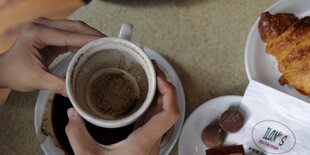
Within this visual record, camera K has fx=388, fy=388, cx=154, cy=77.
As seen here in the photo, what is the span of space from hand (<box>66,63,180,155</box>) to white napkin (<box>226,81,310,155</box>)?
0.65ft

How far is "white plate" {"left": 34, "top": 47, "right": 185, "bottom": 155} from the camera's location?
0.74 m

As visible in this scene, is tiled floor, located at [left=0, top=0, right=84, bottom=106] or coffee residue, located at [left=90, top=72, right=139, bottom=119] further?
tiled floor, located at [left=0, top=0, right=84, bottom=106]

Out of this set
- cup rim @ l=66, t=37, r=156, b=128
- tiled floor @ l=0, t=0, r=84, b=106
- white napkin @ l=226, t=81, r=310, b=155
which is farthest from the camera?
tiled floor @ l=0, t=0, r=84, b=106

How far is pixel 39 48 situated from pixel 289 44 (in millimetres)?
486

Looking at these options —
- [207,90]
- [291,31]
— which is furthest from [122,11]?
[291,31]

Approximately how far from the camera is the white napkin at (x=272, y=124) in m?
0.71

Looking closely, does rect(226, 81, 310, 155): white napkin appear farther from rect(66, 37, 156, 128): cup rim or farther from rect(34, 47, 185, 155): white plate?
rect(66, 37, 156, 128): cup rim

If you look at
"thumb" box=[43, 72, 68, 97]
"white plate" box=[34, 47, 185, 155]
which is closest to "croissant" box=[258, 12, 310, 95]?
"white plate" box=[34, 47, 185, 155]

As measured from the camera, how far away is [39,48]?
0.71m

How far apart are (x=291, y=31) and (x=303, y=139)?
0.21 m

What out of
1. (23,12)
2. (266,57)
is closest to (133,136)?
(266,57)

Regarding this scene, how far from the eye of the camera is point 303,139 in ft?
2.39

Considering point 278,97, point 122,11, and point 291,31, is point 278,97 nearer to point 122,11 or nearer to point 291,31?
point 291,31

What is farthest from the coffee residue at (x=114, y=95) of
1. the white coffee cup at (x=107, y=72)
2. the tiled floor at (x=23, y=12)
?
Result: the tiled floor at (x=23, y=12)
